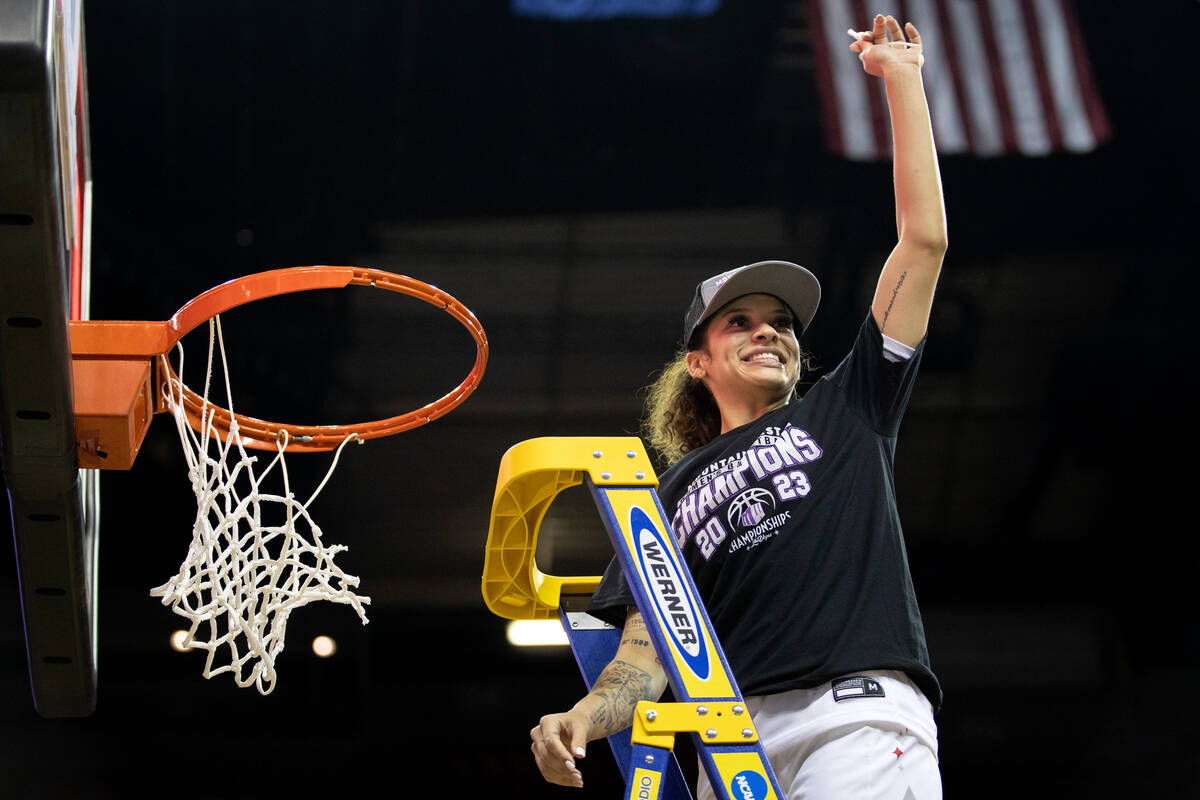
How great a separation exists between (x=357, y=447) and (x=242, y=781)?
1.23 metres

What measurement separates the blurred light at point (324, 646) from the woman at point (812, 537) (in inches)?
88.0

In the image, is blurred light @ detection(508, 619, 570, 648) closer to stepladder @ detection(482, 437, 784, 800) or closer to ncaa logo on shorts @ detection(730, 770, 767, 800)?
stepladder @ detection(482, 437, 784, 800)

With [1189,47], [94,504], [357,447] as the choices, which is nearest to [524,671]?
[357,447]

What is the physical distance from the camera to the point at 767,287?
8.68 feet

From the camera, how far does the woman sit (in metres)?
1.94

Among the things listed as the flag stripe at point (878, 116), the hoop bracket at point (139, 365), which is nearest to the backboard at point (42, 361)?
Answer: the hoop bracket at point (139, 365)

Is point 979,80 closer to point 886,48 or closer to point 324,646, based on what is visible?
point 886,48

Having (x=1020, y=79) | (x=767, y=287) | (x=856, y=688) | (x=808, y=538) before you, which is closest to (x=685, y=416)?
(x=767, y=287)

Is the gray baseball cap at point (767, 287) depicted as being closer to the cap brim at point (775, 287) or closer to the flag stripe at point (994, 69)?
the cap brim at point (775, 287)

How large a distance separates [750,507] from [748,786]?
0.72 meters

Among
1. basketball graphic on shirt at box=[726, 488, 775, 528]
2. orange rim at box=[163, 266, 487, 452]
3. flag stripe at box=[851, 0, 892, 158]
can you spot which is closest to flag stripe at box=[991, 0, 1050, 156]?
flag stripe at box=[851, 0, 892, 158]

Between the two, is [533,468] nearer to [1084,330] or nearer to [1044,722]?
[1084,330]

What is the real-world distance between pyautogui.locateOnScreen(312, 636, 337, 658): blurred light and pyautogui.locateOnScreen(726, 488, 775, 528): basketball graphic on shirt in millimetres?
2462

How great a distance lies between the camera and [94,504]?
256 cm
